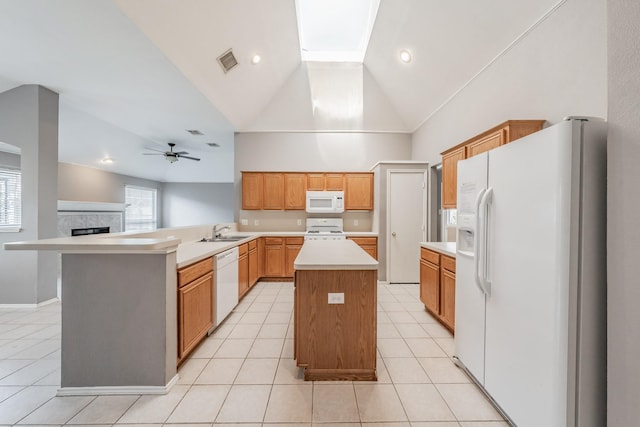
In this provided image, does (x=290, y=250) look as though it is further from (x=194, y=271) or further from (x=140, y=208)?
(x=140, y=208)

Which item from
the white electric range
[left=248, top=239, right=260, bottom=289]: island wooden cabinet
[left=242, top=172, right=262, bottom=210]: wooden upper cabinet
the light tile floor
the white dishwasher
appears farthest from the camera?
the white electric range

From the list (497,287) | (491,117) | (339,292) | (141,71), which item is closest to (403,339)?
(339,292)

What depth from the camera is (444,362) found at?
229 cm

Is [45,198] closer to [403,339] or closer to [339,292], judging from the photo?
[339,292]

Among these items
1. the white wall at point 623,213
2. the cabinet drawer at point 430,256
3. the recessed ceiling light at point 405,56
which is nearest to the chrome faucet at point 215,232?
the cabinet drawer at point 430,256

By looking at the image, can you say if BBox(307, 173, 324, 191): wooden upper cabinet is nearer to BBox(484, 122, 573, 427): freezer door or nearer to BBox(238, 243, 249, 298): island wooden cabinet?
BBox(238, 243, 249, 298): island wooden cabinet

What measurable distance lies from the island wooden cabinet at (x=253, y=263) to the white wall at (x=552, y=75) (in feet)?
11.9

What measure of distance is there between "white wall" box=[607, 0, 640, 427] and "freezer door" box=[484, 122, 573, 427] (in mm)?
168

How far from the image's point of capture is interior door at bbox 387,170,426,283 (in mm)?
4715

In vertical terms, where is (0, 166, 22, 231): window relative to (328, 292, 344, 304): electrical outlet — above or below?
above

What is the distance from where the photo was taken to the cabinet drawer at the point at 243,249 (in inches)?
150

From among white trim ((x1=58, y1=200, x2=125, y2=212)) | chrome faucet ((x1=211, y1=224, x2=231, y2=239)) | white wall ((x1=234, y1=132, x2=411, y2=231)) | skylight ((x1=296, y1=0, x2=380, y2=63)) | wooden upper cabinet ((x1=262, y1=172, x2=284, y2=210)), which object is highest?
skylight ((x1=296, y1=0, x2=380, y2=63))

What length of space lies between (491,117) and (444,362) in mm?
2625

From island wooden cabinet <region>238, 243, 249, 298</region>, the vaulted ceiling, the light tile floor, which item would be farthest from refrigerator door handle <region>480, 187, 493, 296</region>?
island wooden cabinet <region>238, 243, 249, 298</region>
